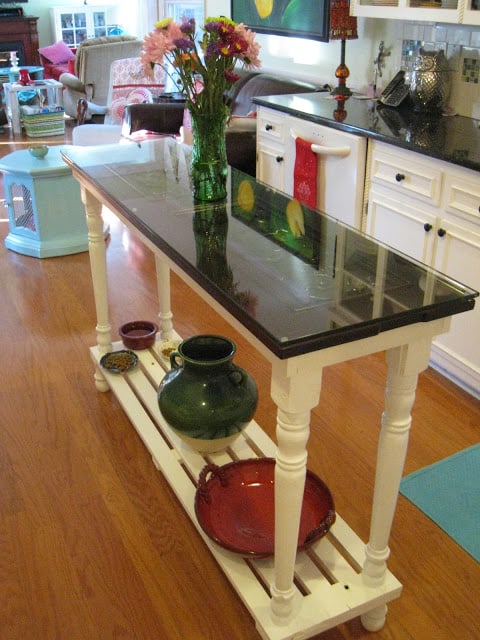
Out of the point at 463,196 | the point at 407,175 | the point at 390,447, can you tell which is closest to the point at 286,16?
the point at 407,175

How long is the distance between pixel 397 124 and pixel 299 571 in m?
2.03

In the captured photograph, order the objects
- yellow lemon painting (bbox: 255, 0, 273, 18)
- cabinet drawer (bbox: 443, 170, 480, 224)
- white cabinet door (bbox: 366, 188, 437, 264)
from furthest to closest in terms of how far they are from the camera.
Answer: yellow lemon painting (bbox: 255, 0, 273, 18), white cabinet door (bbox: 366, 188, 437, 264), cabinet drawer (bbox: 443, 170, 480, 224)

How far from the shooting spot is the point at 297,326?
131 centimetres

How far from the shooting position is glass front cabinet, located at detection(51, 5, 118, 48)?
28.4 ft

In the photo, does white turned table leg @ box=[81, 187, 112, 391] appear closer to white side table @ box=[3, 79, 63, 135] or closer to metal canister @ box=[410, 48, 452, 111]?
metal canister @ box=[410, 48, 452, 111]

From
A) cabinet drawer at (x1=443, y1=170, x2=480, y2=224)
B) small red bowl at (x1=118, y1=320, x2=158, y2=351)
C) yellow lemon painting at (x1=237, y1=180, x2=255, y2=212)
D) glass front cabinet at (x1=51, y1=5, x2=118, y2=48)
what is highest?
glass front cabinet at (x1=51, y1=5, x2=118, y2=48)

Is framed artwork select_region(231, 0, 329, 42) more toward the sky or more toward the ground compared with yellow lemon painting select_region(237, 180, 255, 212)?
more toward the sky

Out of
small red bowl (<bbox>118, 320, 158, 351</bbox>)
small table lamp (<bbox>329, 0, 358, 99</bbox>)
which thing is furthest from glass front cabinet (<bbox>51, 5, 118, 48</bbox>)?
small red bowl (<bbox>118, 320, 158, 351</bbox>)

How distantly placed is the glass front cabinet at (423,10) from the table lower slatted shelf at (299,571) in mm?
1854

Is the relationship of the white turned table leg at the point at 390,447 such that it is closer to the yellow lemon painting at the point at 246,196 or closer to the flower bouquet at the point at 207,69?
the yellow lemon painting at the point at 246,196

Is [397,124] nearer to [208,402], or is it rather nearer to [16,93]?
[208,402]

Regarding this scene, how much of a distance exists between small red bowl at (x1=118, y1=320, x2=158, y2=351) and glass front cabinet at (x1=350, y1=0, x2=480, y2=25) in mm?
1739

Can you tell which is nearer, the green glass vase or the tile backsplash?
the green glass vase

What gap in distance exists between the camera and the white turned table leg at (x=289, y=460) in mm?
1320
